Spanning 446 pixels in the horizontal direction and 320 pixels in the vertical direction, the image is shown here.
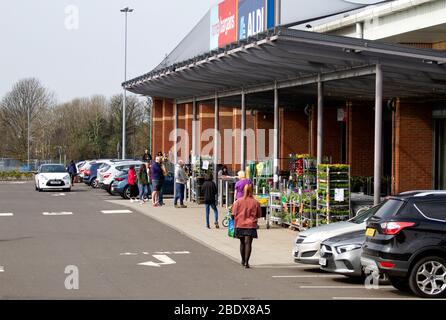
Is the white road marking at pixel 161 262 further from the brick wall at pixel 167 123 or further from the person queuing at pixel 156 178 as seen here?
the brick wall at pixel 167 123

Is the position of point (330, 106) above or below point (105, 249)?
above

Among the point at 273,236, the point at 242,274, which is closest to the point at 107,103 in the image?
the point at 273,236

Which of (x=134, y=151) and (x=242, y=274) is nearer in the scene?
(x=242, y=274)

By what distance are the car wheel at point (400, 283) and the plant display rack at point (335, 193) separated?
7.10 m

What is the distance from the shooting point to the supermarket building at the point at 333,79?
19.4 m

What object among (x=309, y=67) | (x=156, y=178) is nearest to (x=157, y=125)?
(x=156, y=178)

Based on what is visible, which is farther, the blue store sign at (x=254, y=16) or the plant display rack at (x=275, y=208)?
the plant display rack at (x=275, y=208)

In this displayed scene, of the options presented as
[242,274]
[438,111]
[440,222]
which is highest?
Result: [438,111]

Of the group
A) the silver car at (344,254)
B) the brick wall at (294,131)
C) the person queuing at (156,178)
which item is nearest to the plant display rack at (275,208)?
the person queuing at (156,178)

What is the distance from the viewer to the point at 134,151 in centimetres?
8775

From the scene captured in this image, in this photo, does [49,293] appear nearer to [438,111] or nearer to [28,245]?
[28,245]

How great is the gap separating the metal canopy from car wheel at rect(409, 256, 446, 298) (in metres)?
6.71

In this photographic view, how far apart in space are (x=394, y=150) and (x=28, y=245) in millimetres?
14001

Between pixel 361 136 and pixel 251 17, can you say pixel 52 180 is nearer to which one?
pixel 361 136
